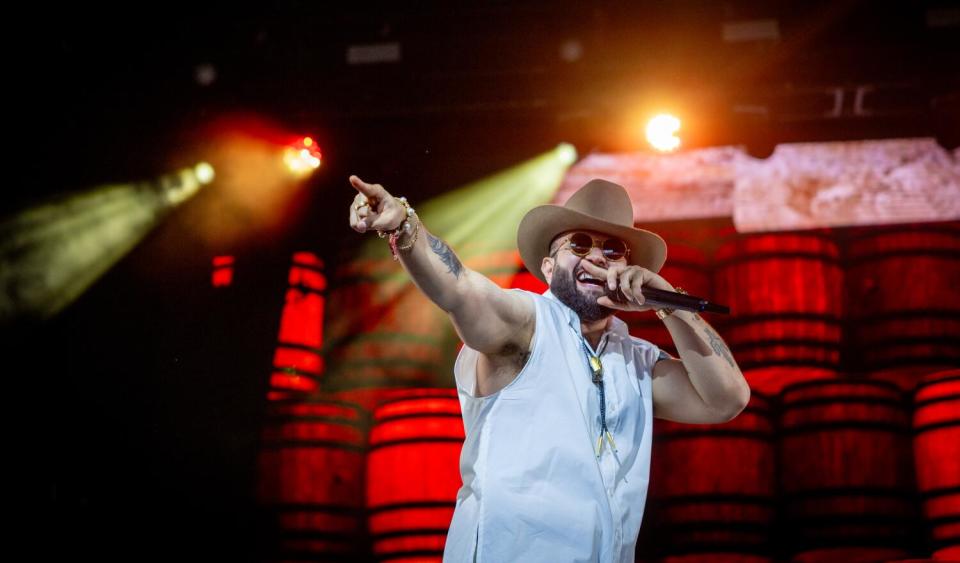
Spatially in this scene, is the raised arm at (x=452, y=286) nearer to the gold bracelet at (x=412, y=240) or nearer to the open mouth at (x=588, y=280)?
the gold bracelet at (x=412, y=240)

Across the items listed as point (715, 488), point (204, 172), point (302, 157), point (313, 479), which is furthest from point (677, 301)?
point (204, 172)

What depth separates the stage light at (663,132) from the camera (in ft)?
16.4

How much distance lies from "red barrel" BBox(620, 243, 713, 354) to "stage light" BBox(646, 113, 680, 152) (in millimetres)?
564

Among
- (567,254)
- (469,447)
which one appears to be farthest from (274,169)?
(469,447)

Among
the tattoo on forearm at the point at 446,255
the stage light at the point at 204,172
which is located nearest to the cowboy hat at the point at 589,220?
the tattoo on forearm at the point at 446,255

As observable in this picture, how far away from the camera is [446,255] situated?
7.95ft

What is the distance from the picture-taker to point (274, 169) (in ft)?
17.4

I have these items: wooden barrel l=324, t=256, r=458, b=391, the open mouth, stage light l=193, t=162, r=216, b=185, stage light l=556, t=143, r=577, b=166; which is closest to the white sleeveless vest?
the open mouth

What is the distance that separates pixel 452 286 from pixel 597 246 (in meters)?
0.74

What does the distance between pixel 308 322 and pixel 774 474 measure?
2630 millimetres

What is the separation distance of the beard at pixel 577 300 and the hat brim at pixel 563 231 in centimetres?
20

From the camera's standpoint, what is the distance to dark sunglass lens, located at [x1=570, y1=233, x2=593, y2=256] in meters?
2.92

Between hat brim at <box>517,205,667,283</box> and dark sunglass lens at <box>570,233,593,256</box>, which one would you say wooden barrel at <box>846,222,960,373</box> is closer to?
hat brim at <box>517,205,667,283</box>

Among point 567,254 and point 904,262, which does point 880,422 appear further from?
point 567,254
